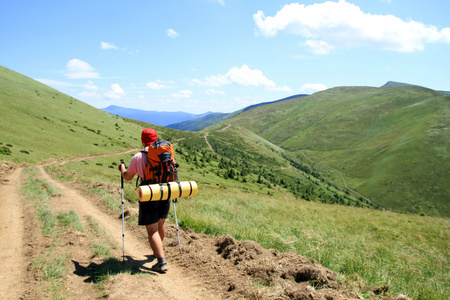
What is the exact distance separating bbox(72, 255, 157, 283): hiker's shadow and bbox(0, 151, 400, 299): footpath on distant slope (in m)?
0.02

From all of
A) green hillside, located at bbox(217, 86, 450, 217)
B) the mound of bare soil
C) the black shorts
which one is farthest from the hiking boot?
green hillside, located at bbox(217, 86, 450, 217)

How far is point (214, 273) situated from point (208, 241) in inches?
73.8

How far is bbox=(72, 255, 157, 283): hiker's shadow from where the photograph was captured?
16.8ft

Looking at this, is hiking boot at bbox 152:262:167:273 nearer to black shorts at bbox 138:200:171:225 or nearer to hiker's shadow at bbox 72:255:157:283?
hiker's shadow at bbox 72:255:157:283

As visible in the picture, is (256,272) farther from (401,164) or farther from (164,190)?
(401,164)

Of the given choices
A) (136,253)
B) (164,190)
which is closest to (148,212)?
(164,190)

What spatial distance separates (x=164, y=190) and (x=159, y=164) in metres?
0.70

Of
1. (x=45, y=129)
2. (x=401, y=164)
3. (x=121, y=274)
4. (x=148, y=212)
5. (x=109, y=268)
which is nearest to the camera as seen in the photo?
(x=121, y=274)

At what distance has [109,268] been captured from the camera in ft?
17.7

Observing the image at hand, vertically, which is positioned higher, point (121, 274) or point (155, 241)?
point (155, 241)

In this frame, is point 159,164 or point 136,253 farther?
point 136,253

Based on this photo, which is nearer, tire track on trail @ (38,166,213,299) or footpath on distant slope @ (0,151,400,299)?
footpath on distant slope @ (0,151,400,299)

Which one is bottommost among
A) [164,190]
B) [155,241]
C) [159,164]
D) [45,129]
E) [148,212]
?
[155,241]

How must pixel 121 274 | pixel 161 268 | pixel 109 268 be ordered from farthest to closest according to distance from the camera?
pixel 161 268 < pixel 109 268 < pixel 121 274
